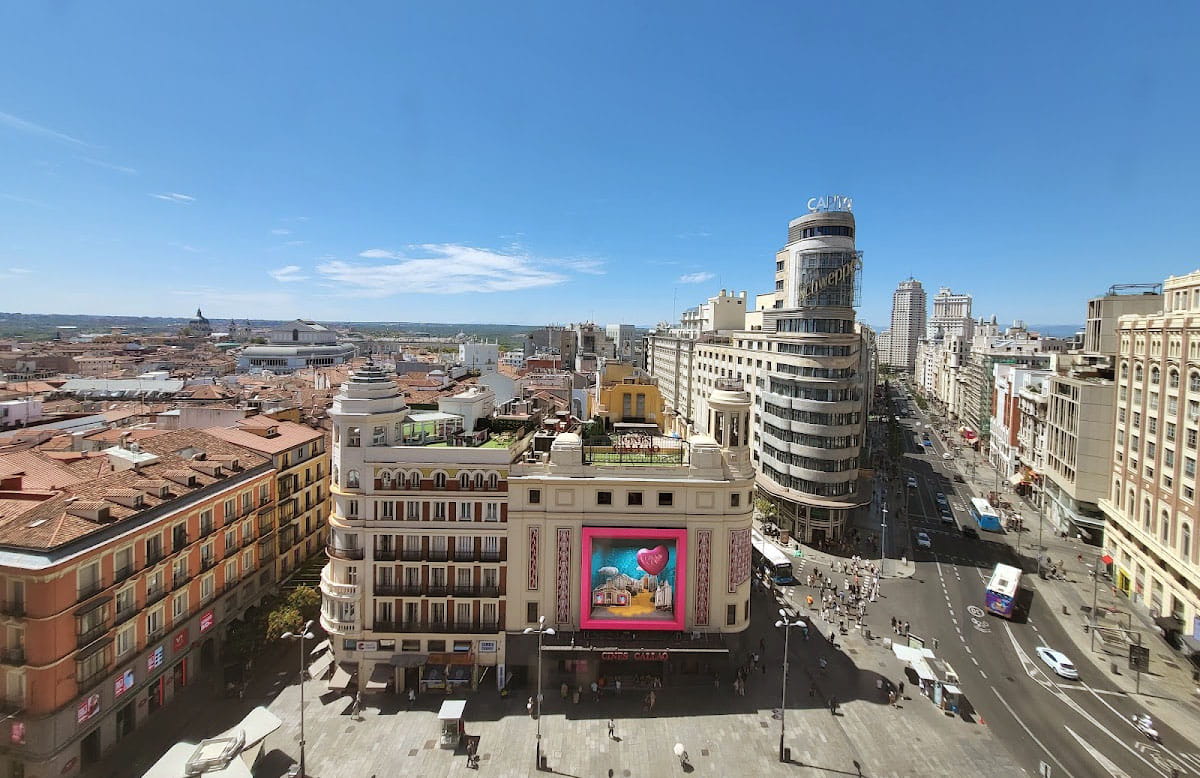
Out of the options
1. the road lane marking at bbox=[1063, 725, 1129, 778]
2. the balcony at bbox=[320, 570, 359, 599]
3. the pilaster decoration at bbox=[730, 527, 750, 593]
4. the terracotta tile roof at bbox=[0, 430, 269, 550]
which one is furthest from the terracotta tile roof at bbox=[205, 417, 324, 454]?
the road lane marking at bbox=[1063, 725, 1129, 778]

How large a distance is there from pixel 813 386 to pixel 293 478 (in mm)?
53609

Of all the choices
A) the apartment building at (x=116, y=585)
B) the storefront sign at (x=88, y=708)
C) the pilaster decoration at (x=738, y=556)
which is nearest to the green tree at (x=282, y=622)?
the apartment building at (x=116, y=585)

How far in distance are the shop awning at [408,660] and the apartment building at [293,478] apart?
17535 millimetres

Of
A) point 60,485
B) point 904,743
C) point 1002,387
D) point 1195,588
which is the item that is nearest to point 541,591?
point 904,743

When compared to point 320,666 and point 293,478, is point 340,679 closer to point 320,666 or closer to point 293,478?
point 320,666

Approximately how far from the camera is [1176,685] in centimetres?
4131

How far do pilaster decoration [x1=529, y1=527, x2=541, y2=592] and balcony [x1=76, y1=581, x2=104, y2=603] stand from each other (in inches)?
909

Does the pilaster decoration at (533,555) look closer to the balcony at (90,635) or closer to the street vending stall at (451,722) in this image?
the street vending stall at (451,722)

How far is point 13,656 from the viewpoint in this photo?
96.5ft

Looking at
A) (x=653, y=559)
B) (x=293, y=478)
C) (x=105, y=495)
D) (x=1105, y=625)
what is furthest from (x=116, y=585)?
(x=1105, y=625)

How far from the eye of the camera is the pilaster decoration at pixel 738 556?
129 ft

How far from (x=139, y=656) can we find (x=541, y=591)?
23219 mm

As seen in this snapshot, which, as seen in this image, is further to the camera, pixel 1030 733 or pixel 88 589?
pixel 1030 733

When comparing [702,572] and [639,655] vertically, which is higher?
[702,572]
